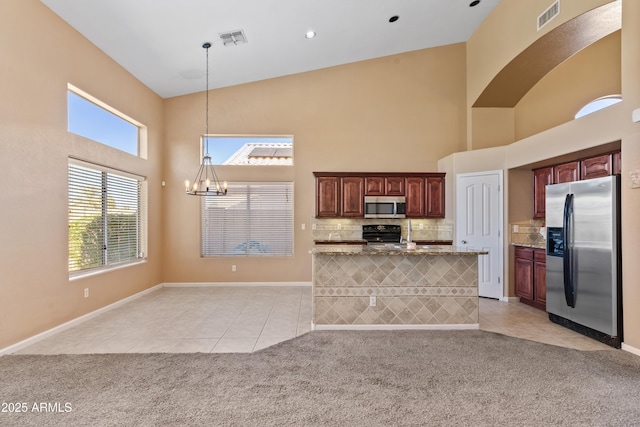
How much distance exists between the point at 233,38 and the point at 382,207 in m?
3.75

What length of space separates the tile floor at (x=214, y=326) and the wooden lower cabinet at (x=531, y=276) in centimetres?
17

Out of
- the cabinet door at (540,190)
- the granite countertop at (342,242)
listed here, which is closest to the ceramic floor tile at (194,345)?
the granite countertop at (342,242)

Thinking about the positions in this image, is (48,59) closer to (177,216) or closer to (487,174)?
(177,216)

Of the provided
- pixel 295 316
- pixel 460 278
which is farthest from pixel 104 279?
pixel 460 278

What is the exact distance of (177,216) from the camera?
6.40 meters

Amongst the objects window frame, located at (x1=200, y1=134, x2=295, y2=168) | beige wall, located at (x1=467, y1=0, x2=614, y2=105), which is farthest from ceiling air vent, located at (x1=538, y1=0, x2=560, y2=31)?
window frame, located at (x1=200, y1=134, x2=295, y2=168)

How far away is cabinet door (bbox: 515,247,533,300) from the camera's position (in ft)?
16.2

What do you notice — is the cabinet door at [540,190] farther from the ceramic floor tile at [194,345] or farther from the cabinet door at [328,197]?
the ceramic floor tile at [194,345]

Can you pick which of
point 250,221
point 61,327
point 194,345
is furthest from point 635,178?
point 61,327

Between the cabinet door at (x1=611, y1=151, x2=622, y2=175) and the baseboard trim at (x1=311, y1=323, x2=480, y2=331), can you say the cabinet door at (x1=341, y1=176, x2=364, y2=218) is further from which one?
the cabinet door at (x1=611, y1=151, x2=622, y2=175)

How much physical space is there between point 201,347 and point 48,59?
371 cm

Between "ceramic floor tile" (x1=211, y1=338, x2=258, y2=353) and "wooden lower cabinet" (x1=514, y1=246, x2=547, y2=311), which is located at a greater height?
"wooden lower cabinet" (x1=514, y1=246, x2=547, y2=311)

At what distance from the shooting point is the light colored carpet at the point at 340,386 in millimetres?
2141

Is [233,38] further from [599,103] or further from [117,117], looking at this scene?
[599,103]
